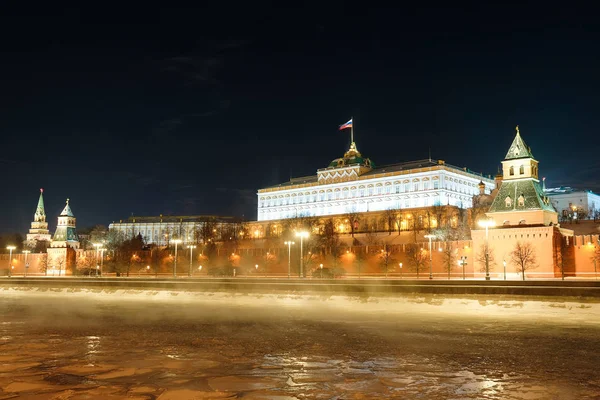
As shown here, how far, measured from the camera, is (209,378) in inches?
551

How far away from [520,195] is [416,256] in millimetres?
14456

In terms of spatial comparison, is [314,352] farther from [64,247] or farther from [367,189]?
[367,189]

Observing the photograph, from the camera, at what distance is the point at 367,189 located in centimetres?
12700

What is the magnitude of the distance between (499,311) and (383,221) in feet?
251

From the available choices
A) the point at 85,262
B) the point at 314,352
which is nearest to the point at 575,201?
the point at 85,262

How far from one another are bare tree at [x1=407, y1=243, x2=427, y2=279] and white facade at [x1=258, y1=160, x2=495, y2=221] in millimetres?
44646

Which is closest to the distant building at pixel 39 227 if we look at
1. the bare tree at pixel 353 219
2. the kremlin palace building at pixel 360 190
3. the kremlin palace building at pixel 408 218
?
the kremlin palace building at pixel 408 218

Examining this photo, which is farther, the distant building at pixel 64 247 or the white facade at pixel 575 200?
the white facade at pixel 575 200

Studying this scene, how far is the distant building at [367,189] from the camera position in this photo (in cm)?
11719

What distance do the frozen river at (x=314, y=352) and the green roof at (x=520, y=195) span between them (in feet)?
92.3

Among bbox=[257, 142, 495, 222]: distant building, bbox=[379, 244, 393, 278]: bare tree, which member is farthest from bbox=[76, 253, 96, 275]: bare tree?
bbox=[379, 244, 393, 278]: bare tree

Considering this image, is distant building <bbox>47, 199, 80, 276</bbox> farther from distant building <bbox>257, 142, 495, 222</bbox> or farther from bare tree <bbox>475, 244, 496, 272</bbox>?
bare tree <bbox>475, 244, 496, 272</bbox>

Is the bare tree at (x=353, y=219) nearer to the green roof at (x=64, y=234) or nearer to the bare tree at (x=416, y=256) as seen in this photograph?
the bare tree at (x=416, y=256)

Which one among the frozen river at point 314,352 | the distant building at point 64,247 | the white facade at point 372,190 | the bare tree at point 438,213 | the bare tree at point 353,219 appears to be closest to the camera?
the frozen river at point 314,352
